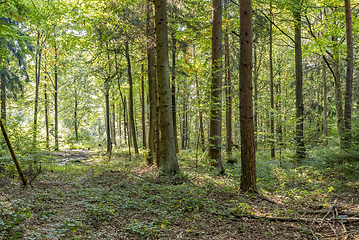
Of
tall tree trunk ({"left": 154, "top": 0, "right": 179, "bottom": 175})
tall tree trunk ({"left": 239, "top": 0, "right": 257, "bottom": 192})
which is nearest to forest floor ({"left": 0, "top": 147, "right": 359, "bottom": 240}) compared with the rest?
tall tree trunk ({"left": 154, "top": 0, "right": 179, "bottom": 175})

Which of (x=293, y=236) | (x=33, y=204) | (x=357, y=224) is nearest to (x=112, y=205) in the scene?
(x=33, y=204)

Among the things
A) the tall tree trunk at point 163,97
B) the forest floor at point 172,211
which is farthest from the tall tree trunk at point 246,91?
the tall tree trunk at point 163,97

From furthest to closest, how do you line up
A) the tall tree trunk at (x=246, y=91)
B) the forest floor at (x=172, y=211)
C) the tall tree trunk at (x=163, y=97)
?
the tall tree trunk at (x=163, y=97), the tall tree trunk at (x=246, y=91), the forest floor at (x=172, y=211)

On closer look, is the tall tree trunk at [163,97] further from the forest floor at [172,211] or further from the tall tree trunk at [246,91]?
the tall tree trunk at [246,91]

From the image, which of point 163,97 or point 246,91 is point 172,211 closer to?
point 246,91

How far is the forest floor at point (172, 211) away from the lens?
3.84 metres

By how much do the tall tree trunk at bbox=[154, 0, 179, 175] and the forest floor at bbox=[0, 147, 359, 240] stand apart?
752 mm

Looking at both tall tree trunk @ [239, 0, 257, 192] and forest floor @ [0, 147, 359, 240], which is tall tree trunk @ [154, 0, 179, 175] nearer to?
forest floor @ [0, 147, 359, 240]

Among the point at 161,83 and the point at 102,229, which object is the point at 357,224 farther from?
the point at 161,83

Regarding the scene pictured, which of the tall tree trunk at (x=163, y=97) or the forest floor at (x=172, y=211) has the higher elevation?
the tall tree trunk at (x=163, y=97)

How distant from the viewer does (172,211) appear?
5.02 meters

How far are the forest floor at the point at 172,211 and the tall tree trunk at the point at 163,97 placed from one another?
75 cm

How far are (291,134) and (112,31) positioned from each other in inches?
398

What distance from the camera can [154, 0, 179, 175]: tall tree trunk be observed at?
25.8 ft
